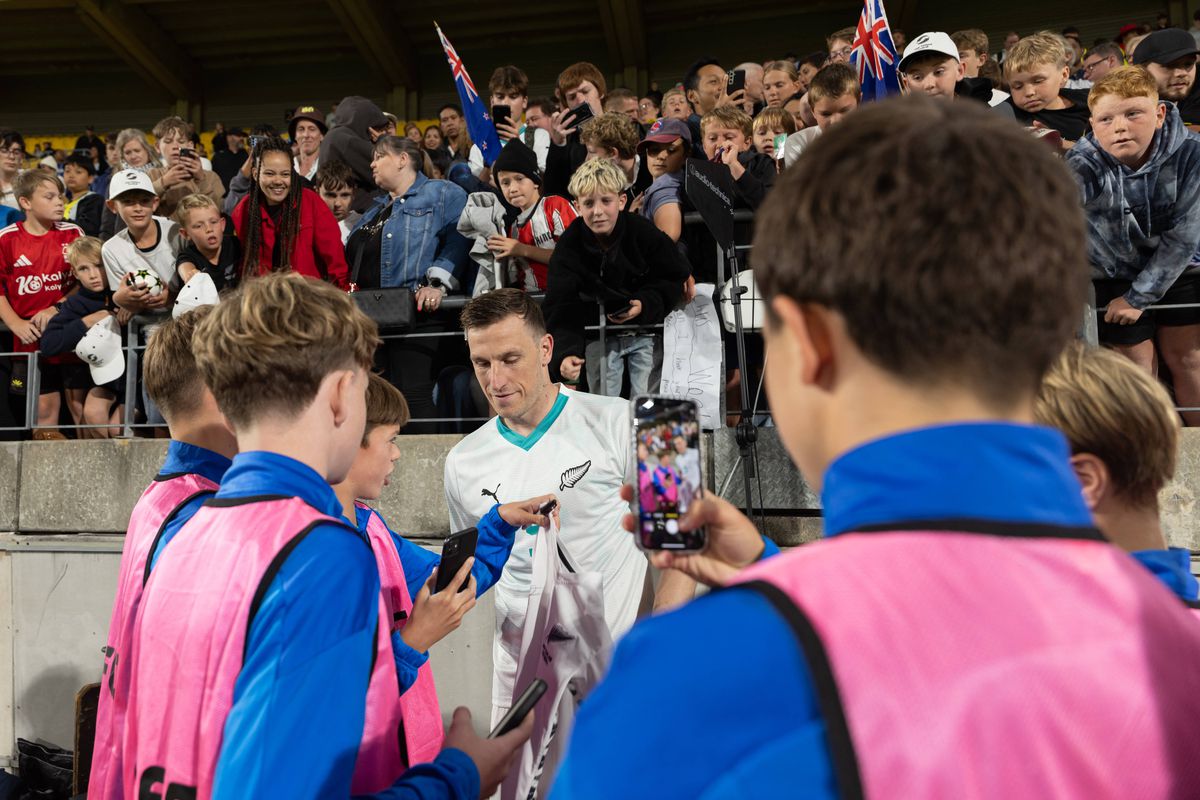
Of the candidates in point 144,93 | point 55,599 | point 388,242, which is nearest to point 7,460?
point 55,599

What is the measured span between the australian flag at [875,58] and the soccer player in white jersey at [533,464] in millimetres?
2730

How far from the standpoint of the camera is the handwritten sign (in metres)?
4.81

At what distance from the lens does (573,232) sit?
16.8ft

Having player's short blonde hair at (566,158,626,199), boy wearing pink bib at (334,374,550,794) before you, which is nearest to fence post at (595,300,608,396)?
player's short blonde hair at (566,158,626,199)

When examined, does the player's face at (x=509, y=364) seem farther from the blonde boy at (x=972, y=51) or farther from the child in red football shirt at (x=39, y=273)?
the blonde boy at (x=972, y=51)

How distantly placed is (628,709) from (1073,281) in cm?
55

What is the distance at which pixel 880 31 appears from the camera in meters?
5.32

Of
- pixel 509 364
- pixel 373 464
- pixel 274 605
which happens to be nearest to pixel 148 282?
pixel 509 364

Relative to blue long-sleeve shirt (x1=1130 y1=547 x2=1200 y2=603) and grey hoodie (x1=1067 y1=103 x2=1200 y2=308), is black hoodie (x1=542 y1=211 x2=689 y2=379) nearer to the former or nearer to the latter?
grey hoodie (x1=1067 y1=103 x2=1200 y2=308)

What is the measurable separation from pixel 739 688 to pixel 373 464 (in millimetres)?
2160

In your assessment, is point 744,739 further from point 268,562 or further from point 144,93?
point 144,93

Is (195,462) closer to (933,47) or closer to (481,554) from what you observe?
(481,554)

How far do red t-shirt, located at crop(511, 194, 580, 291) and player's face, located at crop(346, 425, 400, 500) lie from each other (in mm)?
2900

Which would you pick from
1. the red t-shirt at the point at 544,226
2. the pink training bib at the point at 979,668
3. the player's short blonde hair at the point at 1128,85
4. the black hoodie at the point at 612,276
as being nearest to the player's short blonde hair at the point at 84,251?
the red t-shirt at the point at 544,226
